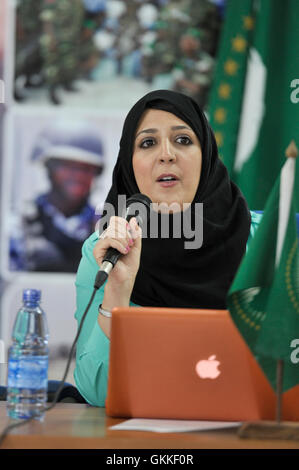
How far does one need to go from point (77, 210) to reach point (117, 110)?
1.50 ft

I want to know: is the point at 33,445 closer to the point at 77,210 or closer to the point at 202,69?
the point at 77,210

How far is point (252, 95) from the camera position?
8.66ft

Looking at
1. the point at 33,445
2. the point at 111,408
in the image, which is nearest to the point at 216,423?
the point at 111,408

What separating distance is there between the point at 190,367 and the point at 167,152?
2.52 feet

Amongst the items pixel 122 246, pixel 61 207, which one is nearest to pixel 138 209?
pixel 122 246

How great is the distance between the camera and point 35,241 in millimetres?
2697

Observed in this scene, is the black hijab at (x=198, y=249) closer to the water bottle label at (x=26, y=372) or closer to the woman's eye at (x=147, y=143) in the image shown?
the woman's eye at (x=147, y=143)

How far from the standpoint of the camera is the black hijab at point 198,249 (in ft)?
5.10

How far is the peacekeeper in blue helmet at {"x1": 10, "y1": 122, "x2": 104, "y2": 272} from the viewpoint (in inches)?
106

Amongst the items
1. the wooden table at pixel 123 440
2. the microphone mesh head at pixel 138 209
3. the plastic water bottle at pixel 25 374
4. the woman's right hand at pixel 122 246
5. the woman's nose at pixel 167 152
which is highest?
the woman's nose at pixel 167 152

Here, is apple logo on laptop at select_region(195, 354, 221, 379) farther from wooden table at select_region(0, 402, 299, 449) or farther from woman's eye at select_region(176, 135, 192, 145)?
woman's eye at select_region(176, 135, 192, 145)

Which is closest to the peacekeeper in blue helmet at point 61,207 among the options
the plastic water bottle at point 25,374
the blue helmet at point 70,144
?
the blue helmet at point 70,144

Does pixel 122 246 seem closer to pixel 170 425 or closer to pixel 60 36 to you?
pixel 170 425

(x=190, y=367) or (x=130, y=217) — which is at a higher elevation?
(x=130, y=217)
